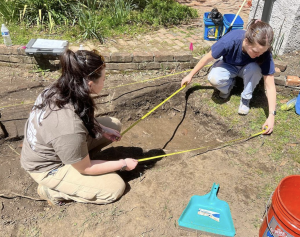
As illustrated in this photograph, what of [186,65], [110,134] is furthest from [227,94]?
[110,134]

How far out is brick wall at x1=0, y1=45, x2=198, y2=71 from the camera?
158 inches

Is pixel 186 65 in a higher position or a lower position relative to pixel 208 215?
higher

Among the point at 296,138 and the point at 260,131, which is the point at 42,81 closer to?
the point at 260,131

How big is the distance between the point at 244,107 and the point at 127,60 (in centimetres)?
179

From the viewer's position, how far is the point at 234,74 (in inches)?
131

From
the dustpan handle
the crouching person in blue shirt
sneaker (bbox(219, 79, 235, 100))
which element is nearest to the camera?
the dustpan handle

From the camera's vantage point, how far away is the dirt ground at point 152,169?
7.06 ft

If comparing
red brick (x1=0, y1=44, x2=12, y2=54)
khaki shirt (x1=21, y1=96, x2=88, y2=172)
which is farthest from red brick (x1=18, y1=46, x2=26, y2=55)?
khaki shirt (x1=21, y1=96, x2=88, y2=172)

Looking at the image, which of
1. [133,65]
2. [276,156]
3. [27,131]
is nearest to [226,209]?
[276,156]

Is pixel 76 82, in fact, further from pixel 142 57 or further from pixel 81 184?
pixel 142 57

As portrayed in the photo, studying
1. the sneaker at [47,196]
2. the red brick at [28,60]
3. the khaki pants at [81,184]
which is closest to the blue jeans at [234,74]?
the khaki pants at [81,184]

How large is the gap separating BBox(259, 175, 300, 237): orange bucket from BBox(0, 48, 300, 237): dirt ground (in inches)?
12.0

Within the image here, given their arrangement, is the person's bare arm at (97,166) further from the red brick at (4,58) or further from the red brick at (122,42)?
the red brick at (4,58)

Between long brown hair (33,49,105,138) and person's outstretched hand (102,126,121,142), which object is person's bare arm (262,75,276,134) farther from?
long brown hair (33,49,105,138)
